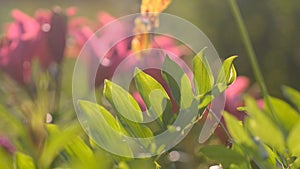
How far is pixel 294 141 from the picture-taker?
507 millimetres

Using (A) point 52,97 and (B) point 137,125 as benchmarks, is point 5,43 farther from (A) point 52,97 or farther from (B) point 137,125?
(B) point 137,125

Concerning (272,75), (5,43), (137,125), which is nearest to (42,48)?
(5,43)

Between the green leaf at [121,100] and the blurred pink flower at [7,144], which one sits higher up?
the green leaf at [121,100]

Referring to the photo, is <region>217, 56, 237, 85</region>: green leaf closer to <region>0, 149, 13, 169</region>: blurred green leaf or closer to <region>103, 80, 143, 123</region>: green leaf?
<region>103, 80, 143, 123</region>: green leaf

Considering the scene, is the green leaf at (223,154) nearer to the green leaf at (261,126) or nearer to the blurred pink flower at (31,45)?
the green leaf at (261,126)

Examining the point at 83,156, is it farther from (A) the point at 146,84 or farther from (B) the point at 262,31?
(B) the point at 262,31

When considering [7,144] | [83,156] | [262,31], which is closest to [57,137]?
[83,156]

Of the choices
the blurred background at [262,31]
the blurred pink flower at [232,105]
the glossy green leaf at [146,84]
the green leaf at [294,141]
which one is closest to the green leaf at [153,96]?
the glossy green leaf at [146,84]

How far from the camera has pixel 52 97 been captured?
3.52 feet

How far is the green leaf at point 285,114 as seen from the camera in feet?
1.87

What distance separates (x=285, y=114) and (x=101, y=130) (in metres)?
0.14

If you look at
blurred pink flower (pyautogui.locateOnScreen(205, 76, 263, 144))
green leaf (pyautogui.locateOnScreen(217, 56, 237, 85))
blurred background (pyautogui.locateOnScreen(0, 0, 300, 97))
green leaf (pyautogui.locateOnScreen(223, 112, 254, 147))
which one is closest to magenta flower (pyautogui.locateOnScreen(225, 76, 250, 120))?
blurred pink flower (pyautogui.locateOnScreen(205, 76, 263, 144))

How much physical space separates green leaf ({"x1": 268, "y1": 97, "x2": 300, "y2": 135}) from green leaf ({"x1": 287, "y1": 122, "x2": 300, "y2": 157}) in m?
0.05

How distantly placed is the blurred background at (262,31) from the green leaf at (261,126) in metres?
2.33
